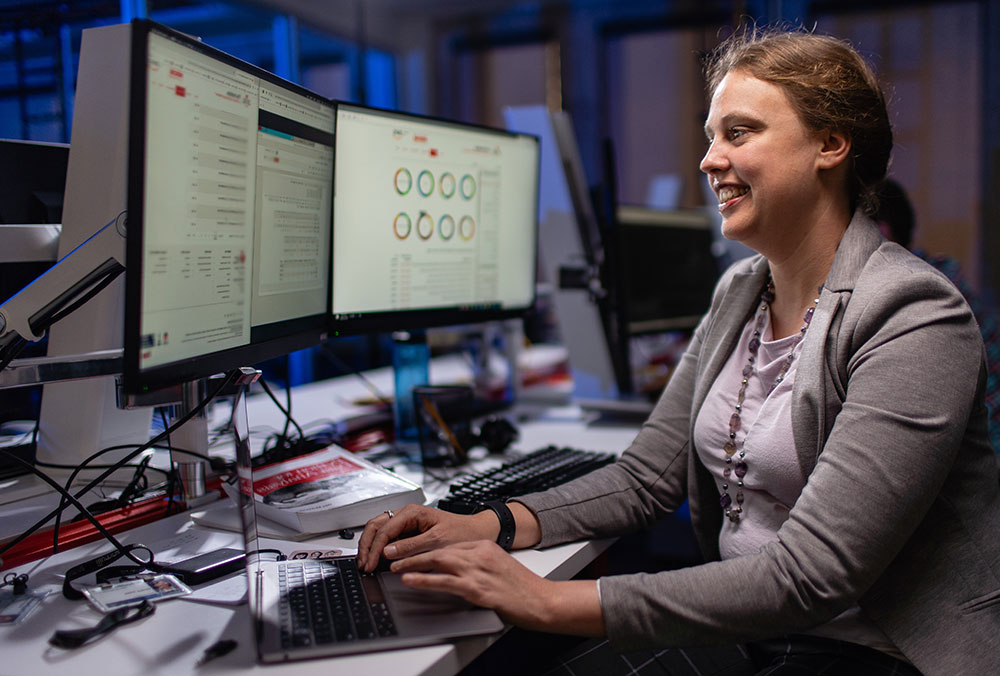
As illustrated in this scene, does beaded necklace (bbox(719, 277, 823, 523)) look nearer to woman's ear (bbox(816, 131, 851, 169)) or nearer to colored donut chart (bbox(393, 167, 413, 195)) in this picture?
woman's ear (bbox(816, 131, 851, 169))

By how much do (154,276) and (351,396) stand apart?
1.24 m

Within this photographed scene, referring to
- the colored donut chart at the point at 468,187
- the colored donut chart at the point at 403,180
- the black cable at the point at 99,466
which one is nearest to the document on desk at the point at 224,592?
the black cable at the point at 99,466

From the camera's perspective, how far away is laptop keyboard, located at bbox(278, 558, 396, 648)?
28.9 inches

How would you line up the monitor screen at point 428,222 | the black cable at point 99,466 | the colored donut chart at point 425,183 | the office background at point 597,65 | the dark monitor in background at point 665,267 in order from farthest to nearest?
the office background at point 597,65, the dark monitor in background at point 665,267, the colored donut chart at point 425,183, the monitor screen at point 428,222, the black cable at point 99,466

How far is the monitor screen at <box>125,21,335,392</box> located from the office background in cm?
239

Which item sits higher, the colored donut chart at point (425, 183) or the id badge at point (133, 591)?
the colored donut chart at point (425, 183)

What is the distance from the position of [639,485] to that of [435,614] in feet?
1.55

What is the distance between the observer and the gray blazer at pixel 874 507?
81 centimetres

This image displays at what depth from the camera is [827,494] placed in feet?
2.71

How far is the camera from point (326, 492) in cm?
109

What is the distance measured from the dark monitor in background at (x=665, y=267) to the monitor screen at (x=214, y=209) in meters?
1.01

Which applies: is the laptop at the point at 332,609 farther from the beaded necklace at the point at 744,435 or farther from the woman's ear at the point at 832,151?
the woman's ear at the point at 832,151

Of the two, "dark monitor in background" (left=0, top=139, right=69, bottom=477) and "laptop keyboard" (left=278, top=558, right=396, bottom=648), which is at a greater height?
"dark monitor in background" (left=0, top=139, right=69, bottom=477)

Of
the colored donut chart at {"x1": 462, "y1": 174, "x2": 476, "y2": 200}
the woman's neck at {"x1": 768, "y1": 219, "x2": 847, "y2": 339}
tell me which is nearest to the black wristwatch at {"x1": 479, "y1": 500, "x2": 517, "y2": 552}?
the woman's neck at {"x1": 768, "y1": 219, "x2": 847, "y2": 339}
